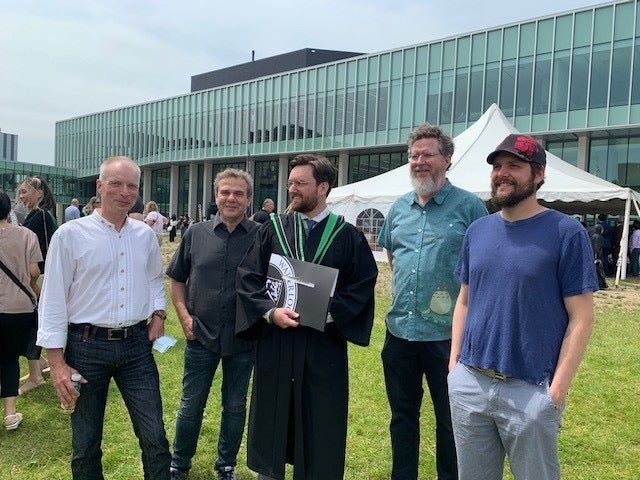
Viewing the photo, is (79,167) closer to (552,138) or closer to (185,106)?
(185,106)

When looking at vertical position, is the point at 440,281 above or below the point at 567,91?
below

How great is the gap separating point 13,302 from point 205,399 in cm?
167

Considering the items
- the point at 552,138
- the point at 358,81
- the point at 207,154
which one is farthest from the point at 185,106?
the point at 552,138

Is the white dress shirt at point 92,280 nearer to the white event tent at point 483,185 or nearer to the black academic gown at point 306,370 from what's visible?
the black academic gown at point 306,370

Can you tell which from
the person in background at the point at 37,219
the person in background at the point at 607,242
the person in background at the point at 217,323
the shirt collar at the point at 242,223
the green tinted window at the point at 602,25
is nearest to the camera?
the person in background at the point at 217,323

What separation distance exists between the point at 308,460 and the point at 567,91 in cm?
2665

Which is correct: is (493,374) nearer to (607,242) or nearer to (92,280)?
(92,280)

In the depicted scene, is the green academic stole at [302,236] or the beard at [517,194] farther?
the green academic stole at [302,236]

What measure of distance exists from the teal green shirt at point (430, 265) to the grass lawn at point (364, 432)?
1219mm

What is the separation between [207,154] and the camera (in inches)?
1757

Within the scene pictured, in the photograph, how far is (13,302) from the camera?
390 centimetres

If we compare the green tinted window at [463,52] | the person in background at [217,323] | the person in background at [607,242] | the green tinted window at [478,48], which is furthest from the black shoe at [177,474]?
the green tinted window at [463,52]

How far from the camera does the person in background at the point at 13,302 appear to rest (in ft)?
12.8

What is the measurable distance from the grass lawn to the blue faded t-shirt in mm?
1797
